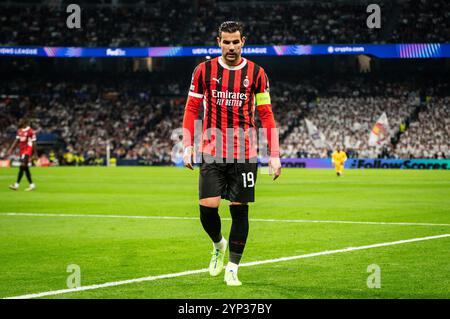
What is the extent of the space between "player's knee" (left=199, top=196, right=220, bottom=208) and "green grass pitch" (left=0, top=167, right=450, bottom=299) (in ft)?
2.70

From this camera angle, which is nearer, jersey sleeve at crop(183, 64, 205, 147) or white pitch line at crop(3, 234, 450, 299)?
white pitch line at crop(3, 234, 450, 299)

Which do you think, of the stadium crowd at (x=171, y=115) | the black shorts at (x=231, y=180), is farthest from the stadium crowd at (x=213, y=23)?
the black shorts at (x=231, y=180)

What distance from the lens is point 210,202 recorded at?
8.99 meters

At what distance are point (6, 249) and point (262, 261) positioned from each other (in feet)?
12.8

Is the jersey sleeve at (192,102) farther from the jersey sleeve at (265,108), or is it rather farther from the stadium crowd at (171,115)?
the stadium crowd at (171,115)

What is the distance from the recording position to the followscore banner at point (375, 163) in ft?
179

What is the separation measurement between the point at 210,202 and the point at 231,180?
342 millimetres

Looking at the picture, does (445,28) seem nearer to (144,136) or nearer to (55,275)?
(144,136)

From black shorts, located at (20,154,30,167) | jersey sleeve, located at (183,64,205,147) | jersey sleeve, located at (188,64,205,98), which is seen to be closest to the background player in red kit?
black shorts, located at (20,154,30,167)

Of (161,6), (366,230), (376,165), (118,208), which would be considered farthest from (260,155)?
(366,230)

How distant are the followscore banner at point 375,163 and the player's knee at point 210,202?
155 ft

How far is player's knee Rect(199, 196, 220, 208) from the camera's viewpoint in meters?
8.96

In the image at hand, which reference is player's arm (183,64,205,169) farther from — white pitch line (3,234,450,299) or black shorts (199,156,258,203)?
white pitch line (3,234,450,299)

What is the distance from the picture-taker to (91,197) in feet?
79.6
